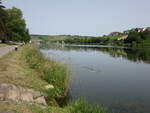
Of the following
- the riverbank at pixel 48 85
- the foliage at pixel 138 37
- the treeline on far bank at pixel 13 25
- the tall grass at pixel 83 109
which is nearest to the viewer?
the riverbank at pixel 48 85

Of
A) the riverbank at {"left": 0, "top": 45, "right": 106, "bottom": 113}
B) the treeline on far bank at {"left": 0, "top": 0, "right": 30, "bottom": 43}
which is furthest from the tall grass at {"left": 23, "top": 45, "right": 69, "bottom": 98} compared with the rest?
the treeline on far bank at {"left": 0, "top": 0, "right": 30, "bottom": 43}

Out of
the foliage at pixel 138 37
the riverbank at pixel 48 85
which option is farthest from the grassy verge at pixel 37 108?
the foliage at pixel 138 37

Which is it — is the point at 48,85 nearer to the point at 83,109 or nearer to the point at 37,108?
the point at 83,109

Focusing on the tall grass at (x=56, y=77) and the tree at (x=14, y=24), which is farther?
the tree at (x=14, y=24)

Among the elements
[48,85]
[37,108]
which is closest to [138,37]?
[48,85]

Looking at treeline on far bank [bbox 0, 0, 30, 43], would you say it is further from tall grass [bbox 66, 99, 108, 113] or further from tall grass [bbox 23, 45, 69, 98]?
tall grass [bbox 66, 99, 108, 113]

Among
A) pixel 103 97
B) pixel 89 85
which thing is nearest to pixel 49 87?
pixel 103 97

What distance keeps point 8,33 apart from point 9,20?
22.3 feet

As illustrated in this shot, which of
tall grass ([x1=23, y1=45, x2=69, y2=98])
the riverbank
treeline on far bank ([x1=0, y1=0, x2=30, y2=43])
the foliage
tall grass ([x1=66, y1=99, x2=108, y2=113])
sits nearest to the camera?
the riverbank

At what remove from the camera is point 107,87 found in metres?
14.1

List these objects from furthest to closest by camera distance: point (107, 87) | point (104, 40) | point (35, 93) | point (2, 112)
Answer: point (104, 40) → point (107, 87) → point (35, 93) → point (2, 112)

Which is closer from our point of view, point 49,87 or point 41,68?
point 49,87

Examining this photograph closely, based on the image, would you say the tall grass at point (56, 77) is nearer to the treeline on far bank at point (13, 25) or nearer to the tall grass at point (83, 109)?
the tall grass at point (83, 109)

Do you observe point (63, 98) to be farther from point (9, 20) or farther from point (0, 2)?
point (9, 20)
